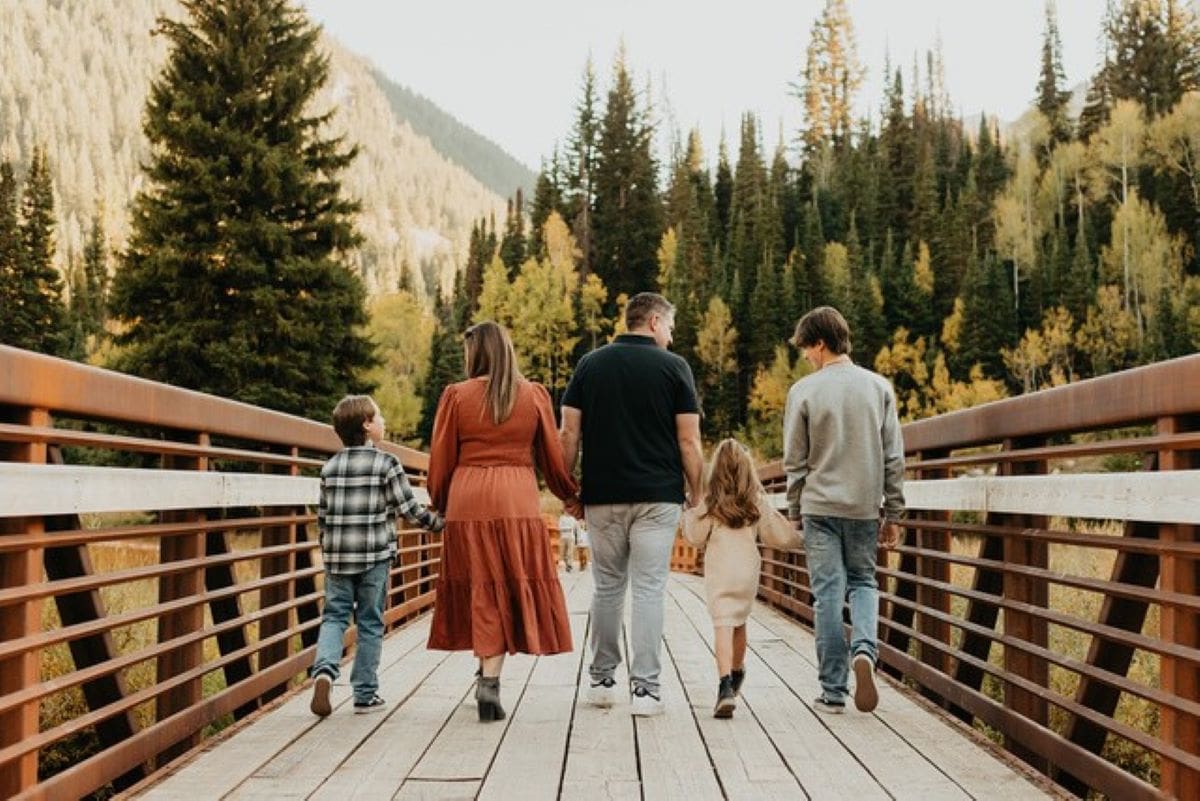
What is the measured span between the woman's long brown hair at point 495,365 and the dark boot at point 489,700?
1.18 m

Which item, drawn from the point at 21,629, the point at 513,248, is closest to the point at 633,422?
the point at 21,629

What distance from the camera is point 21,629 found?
3.31m

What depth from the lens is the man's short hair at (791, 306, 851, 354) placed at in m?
6.05

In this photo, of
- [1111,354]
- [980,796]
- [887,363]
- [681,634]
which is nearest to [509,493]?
[980,796]

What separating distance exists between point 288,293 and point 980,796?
26.7m

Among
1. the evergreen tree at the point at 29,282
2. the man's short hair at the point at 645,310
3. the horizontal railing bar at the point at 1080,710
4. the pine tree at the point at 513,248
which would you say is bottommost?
the horizontal railing bar at the point at 1080,710

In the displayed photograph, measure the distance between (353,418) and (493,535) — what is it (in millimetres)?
883

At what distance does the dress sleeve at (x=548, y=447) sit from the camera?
19.2 ft

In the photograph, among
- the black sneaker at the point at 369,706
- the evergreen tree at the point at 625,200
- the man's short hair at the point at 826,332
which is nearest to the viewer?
the black sneaker at the point at 369,706

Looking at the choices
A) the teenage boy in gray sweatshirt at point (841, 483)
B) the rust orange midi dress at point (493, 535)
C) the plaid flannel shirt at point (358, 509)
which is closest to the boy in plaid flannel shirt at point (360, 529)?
the plaid flannel shirt at point (358, 509)

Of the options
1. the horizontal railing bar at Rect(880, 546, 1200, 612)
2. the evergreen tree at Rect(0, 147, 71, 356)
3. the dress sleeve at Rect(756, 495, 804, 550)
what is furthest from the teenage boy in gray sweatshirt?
the evergreen tree at Rect(0, 147, 71, 356)

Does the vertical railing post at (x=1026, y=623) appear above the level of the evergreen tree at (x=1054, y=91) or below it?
below

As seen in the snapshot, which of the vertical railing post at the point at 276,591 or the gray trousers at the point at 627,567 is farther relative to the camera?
the vertical railing post at the point at 276,591

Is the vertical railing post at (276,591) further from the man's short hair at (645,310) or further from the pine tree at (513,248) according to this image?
the pine tree at (513,248)
